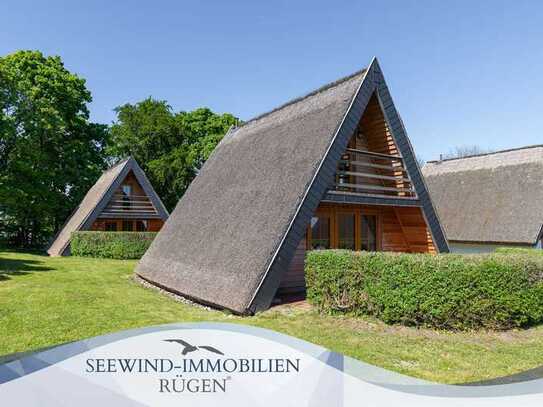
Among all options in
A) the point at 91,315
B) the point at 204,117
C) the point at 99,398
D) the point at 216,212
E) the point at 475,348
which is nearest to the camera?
the point at 99,398

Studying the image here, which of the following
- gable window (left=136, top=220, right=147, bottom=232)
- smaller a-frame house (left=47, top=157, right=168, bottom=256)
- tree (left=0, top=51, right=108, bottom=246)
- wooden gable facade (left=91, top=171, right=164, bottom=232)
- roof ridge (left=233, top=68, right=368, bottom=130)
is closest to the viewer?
roof ridge (left=233, top=68, right=368, bottom=130)

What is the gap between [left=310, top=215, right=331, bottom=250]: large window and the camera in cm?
1238

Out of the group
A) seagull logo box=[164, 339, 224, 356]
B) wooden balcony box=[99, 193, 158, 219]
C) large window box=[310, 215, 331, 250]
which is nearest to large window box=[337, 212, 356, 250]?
large window box=[310, 215, 331, 250]

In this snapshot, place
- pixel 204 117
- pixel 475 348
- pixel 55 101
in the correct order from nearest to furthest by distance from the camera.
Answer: pixel 475 348 < pixel 55 101 < pixel 204 117

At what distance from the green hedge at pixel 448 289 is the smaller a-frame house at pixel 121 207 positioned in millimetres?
19789

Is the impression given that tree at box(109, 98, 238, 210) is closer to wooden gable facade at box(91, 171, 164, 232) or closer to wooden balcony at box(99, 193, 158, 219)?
wooden gable facade at box(91, 171, 164, 232)

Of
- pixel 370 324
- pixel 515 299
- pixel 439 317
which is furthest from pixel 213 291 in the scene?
pixel 515 299

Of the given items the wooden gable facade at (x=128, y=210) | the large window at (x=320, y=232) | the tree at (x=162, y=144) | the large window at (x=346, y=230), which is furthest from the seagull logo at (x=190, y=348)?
the tree at (x=162, y=144)

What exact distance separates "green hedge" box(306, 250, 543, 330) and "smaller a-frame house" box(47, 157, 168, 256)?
64.9ft

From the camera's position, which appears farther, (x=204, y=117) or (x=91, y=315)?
(x=204, y=117)

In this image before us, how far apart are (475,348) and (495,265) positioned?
1.87 meters

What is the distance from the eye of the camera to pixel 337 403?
4480 millimetres

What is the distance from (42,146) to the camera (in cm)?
3331

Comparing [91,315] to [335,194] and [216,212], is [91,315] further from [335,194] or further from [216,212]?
[335,194]
